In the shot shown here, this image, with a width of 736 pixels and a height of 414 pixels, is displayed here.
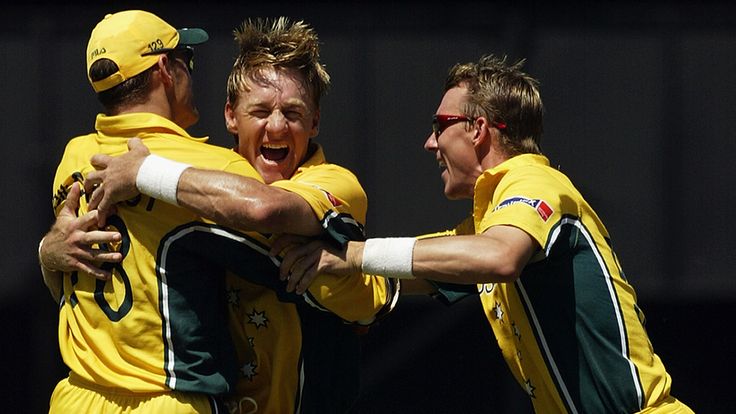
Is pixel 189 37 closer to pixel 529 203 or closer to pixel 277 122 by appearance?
pixel 277 122

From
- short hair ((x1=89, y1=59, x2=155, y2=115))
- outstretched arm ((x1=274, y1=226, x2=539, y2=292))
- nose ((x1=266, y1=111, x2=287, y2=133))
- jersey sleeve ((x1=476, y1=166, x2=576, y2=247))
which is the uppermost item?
short hair ((x1=89, y1=59, x2=155, y2=115))

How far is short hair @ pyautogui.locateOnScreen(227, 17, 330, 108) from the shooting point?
14.0 feet

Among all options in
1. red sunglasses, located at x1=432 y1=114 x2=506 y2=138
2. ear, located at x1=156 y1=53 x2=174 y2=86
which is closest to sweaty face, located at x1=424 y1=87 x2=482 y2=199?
red sunglasses, located at x1=432 y1=114 x2=506 y2=138

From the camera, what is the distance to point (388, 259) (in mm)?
3820

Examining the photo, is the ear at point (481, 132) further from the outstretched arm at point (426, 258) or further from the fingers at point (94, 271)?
the fingers at point (94, 271)

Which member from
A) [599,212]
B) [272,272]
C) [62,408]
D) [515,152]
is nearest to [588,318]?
[515,152]

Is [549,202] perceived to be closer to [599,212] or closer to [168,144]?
[168,144]

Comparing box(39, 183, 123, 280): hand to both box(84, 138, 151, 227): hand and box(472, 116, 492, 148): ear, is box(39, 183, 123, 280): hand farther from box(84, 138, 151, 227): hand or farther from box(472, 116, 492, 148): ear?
box(472, 116, 492, 148): ear

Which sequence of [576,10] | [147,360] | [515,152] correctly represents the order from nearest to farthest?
1. [147,360]
2. [515,152]
3. [576,10]

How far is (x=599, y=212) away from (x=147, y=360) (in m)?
3.01

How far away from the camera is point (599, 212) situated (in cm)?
627

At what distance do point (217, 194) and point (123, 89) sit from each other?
0.52 meters

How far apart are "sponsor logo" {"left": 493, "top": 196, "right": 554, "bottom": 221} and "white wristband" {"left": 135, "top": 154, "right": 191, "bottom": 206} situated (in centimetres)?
92

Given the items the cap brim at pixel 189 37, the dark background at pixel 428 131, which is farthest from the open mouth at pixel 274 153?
the dark background at pixel 428 131
